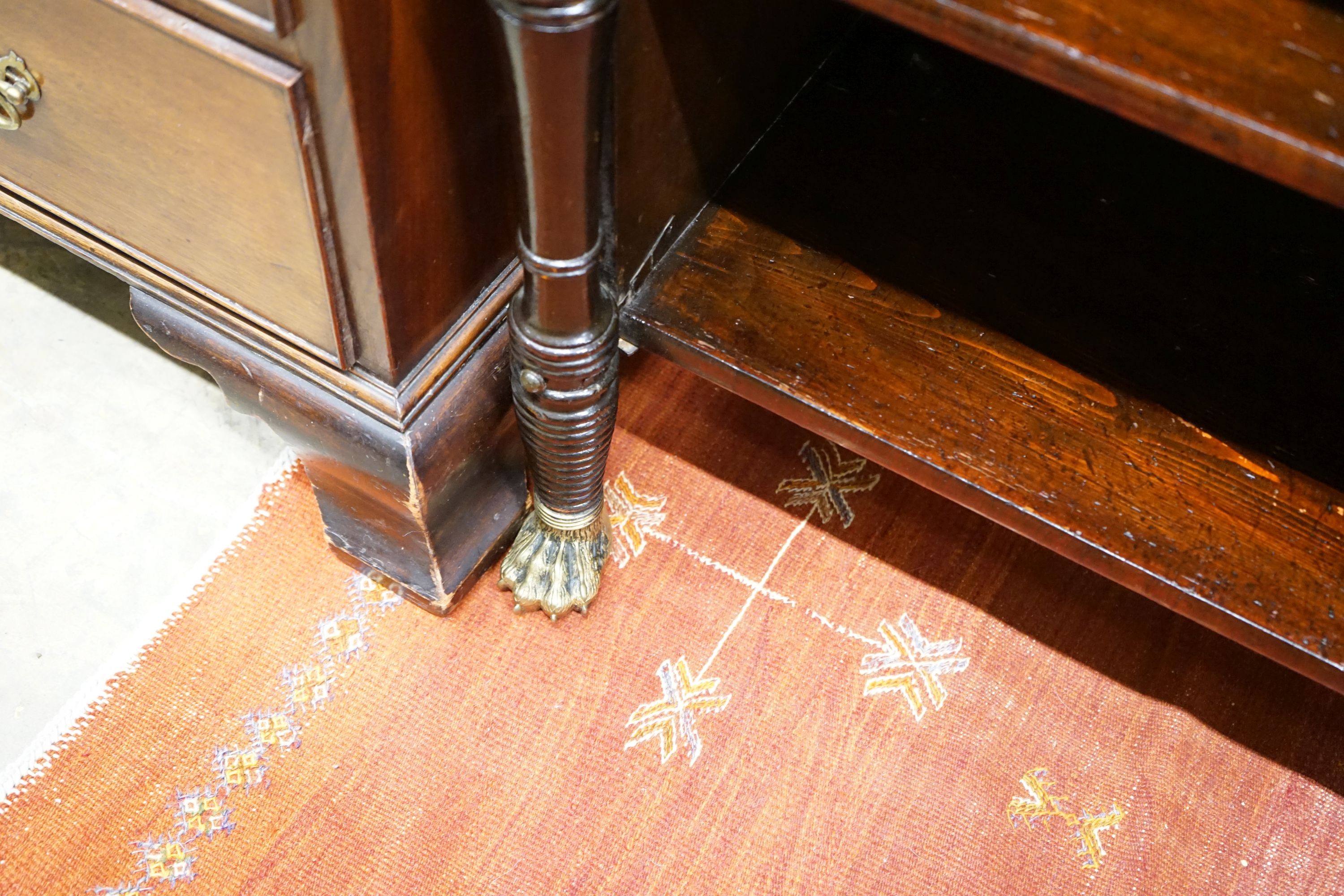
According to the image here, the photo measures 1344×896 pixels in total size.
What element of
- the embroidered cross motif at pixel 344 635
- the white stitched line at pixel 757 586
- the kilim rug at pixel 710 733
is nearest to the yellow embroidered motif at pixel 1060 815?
the kilim rug at pixel 710 733

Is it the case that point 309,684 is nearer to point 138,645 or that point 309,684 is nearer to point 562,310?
point 138,645

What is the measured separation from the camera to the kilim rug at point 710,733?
604 mm

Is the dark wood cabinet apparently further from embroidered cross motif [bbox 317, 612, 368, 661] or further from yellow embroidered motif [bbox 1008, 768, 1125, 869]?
yellow embroidered motif [bbox 1008, 768, 1125, 869]

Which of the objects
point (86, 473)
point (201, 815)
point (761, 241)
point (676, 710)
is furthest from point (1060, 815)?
point (86, 473)

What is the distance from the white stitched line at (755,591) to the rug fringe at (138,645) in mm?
278

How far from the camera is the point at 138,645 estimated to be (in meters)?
0.65

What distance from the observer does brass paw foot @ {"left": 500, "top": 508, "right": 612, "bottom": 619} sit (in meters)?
0.66

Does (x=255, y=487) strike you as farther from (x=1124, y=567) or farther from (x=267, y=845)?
(x=1124, y=567)

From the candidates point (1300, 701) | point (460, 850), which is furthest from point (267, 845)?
point (1300, 701)

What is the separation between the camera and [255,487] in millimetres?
715

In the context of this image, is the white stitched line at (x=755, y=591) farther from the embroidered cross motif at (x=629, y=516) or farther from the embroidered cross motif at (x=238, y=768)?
the embroidered cross motif at (x=238, y=768)

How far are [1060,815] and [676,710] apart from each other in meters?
0.22

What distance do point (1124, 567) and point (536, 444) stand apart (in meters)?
0.28

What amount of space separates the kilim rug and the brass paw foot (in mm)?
24
